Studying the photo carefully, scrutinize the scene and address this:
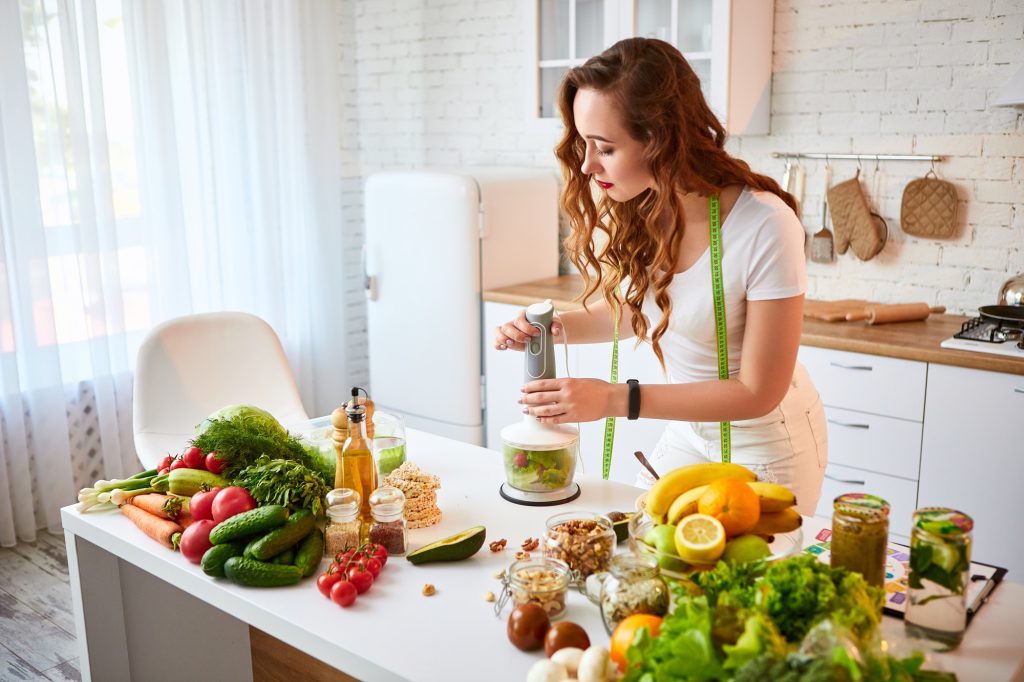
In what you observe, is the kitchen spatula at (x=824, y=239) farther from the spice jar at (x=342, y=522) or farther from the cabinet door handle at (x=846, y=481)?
the spice jar at (x=342, y=522)

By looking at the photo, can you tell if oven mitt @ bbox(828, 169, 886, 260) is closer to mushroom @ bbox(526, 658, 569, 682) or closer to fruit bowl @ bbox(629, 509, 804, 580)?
fruit bowl @ bbox(629, 509, 804, 580)

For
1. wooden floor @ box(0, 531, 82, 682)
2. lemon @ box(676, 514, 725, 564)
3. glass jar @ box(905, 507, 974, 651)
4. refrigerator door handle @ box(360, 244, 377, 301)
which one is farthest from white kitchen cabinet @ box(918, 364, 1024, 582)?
wooden floor @ box(0, 531, 82, 682)

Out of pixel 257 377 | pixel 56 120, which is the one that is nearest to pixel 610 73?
pixel 257 377

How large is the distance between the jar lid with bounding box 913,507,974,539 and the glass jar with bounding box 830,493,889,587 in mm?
74

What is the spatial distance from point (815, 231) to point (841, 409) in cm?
86

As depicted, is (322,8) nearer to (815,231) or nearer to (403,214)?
(403,214)

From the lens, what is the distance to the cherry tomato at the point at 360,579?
1502mm

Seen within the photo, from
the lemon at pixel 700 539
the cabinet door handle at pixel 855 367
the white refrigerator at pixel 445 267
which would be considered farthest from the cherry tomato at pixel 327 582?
the white refrigerator at pixel 445 267

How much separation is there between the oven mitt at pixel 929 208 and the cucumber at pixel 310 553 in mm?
2554

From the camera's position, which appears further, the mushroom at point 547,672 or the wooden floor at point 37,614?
the wooden floor at point 37,614

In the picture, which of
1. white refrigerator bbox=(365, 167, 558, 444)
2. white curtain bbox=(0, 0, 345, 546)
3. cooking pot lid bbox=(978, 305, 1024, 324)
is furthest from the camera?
white refrigerator bbox=(365, 167, 558, 444)

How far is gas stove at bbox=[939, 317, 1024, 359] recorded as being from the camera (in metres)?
2.78

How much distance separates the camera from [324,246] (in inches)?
184

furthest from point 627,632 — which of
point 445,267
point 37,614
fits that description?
point 445,267
